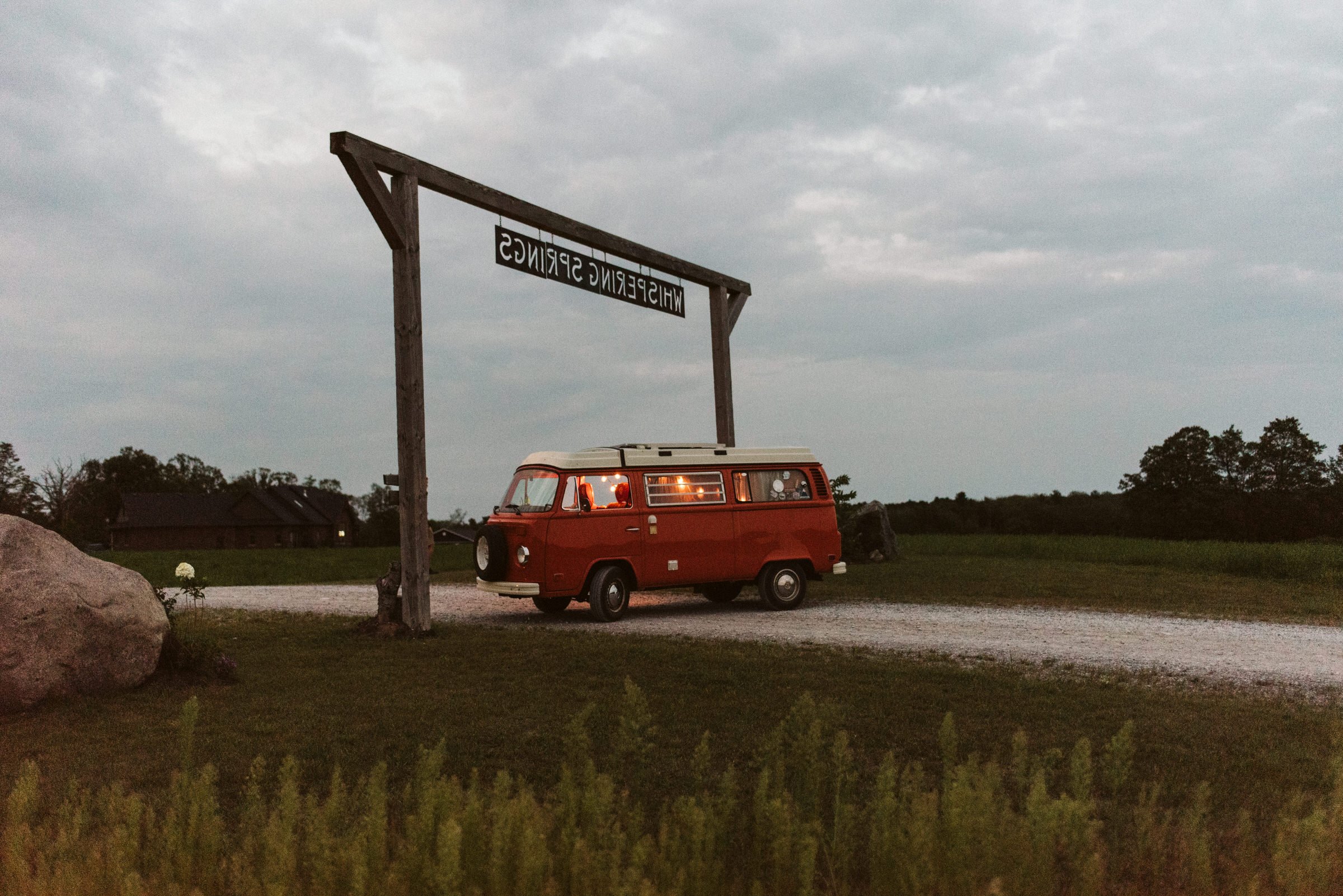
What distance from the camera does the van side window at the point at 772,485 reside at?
48.9ft

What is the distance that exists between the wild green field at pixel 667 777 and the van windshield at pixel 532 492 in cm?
339

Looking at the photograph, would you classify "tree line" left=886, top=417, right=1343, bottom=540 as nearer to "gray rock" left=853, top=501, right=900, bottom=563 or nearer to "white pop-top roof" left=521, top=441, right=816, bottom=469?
"gray rock" left=853, top=501, right=900, bottom=563

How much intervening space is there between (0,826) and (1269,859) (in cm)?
603

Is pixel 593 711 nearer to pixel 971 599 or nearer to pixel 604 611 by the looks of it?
pixel 604 611

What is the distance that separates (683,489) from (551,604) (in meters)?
2.74

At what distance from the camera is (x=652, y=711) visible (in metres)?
7.08

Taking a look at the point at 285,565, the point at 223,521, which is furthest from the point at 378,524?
the point at 285,565

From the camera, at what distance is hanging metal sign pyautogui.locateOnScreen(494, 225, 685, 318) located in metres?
13.0

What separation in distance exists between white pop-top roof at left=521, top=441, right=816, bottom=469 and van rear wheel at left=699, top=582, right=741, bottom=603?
258 centimetres

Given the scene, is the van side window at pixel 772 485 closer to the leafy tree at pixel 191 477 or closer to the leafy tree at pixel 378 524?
the leafy tree at pixel 378 524

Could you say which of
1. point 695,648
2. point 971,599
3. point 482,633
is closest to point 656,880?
point 695,648

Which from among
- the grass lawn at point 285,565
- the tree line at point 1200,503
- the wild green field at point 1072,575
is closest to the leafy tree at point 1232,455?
the tree line at point 1200,503

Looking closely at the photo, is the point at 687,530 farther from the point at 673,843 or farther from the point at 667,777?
the point at 673,843

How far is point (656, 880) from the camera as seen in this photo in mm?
3568
